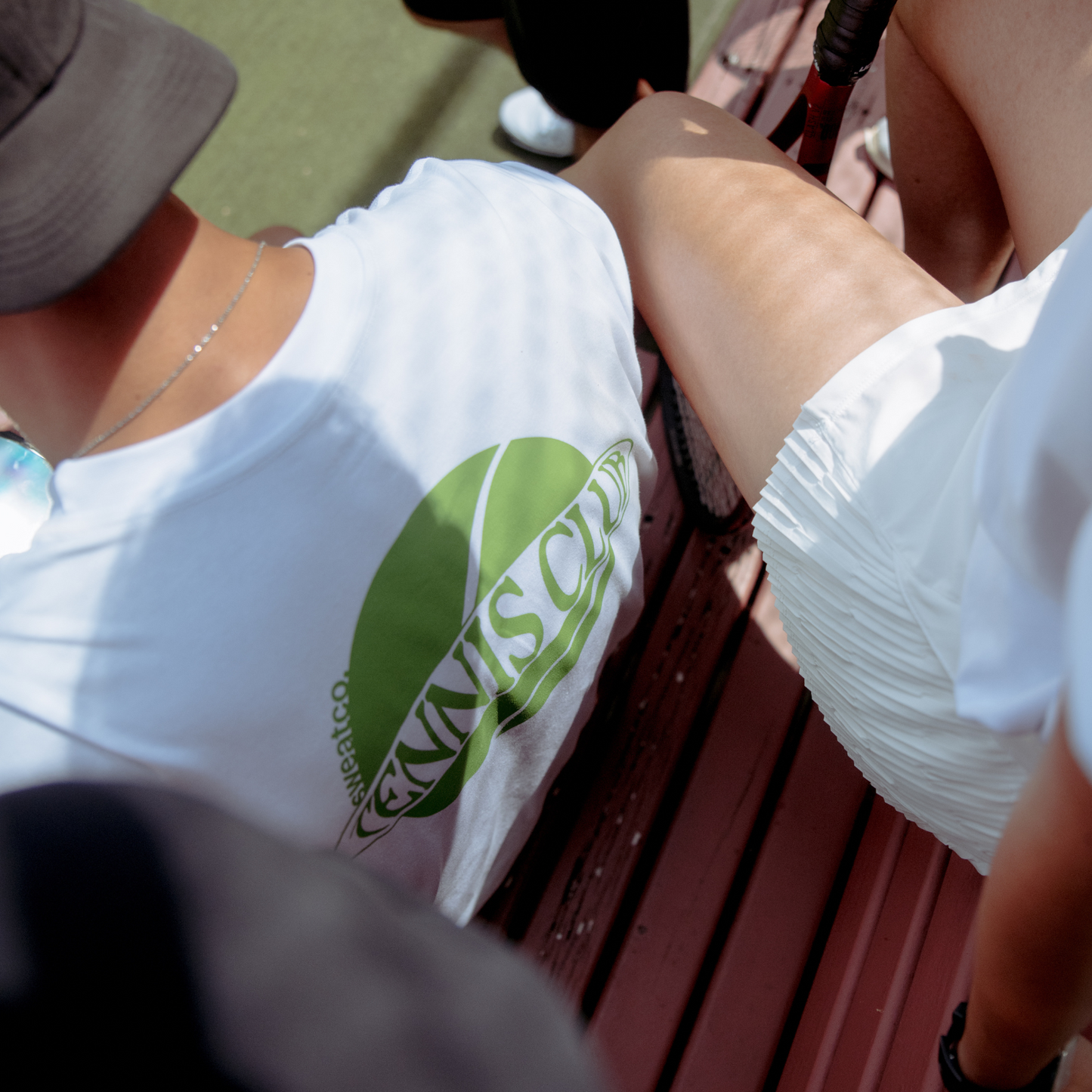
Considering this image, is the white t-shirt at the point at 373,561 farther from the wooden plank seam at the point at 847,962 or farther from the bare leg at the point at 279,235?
the bare leg at the point at 279,235

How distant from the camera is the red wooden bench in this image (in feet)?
2.83

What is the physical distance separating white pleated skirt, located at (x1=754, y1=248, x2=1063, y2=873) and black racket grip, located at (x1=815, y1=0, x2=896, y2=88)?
1.34 ft

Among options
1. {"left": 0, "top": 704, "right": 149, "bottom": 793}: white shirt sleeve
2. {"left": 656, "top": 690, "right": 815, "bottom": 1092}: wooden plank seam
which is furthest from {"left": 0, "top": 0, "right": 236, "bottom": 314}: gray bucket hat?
{"left": 656, "top": 690, "right": 815, "bottom": 1092}: wooden plank seam

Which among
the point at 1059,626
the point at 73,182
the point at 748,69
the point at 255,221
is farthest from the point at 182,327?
the point at 748,69

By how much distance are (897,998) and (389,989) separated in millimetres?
721

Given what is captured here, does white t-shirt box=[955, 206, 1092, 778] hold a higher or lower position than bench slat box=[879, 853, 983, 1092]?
higher

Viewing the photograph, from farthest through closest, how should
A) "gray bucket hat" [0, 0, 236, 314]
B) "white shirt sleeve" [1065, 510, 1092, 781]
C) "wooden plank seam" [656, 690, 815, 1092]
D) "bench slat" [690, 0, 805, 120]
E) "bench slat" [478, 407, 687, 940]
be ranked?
"bench slat" [690, 0, 805, 120] < "bench slat" [478, 407, 687, 940] < "wooden plank seam" [656, 690, 815, 1092] < "gray bucket hat" [0, 0, 236, 314] < "white shirt sleeve" [1065, 510, 1092, 781]

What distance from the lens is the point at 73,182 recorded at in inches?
21.0

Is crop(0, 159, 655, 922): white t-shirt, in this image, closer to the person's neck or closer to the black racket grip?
the person's neck

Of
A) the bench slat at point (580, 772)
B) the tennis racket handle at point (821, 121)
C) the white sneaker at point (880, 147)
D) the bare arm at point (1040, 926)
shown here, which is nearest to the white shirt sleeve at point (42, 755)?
the bare arm at point (1040, 926)

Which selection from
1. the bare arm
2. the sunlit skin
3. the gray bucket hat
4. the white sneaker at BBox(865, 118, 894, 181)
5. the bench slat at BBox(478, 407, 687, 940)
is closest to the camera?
the bare arm

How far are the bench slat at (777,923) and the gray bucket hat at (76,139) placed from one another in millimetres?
953

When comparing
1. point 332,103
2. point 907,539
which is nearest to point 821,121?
point 907,539

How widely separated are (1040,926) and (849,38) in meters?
0.90
